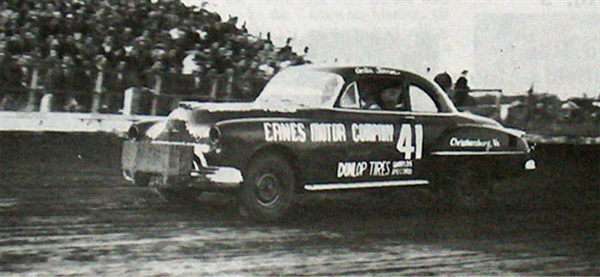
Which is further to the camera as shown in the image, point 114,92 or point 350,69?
point 350,69

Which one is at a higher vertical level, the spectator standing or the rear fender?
the spectator standing

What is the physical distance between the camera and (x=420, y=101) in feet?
19.4

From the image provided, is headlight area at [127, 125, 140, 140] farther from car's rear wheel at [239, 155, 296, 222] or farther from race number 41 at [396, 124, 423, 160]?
race number 41 at [396, 124, 423, 160]

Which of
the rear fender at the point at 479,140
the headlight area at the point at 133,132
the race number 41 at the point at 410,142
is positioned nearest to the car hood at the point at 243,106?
the headlight area at the point at 133,132

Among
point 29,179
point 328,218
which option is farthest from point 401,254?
point 29,179

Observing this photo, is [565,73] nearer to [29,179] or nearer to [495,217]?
[495,217]

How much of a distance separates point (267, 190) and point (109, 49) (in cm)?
121

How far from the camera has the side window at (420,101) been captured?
19.2 feet

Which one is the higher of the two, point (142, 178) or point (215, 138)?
point (215, 138)

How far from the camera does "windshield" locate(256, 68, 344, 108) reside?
5.35m

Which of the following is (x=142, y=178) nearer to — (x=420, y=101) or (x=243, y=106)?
(x=243, y=106)

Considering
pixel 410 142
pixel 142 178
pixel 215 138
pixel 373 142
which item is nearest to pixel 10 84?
pixel 142 178

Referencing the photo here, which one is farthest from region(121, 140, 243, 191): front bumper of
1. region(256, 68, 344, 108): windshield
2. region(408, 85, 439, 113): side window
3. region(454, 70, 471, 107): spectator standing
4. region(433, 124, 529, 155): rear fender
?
region(454, 70, 471, 107): spectator standing

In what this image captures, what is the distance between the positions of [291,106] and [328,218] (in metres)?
0.66
